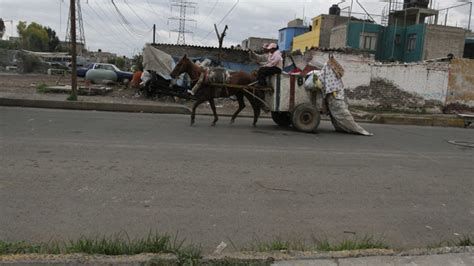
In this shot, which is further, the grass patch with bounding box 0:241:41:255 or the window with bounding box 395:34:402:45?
the window with bounding box 395:34:402:45

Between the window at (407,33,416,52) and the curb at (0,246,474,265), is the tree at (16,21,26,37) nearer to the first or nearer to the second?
the window at (407,33,416,52)

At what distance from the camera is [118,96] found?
20.0 meters

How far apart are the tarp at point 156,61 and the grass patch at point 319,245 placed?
15.8 meters

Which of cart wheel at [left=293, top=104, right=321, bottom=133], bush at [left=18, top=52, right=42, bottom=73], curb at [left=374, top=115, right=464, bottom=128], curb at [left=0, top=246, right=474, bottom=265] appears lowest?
curb at [left=0, top=246, right=474, bottom=265]

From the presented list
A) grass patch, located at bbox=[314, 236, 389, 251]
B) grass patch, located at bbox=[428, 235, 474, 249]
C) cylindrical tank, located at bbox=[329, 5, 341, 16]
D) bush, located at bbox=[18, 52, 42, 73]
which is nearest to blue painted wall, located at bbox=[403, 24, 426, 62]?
cylindrical tank, located at bbox=[329, 5, 341, 16]

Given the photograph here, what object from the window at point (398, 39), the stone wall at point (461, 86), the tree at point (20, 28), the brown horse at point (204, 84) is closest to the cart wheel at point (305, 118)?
the brown horse at point (204, 84)

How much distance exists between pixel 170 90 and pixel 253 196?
14251mm

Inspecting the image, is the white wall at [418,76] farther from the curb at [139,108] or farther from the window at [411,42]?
the window at [411,42]

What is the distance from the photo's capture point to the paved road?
471 cm

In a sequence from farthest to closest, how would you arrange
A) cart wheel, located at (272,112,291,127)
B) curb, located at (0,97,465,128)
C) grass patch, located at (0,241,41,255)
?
curb, located at (0,97,465,128)
cart wheel, located at (272,112,291,127)
grass patch, located at (0,241,41,255)

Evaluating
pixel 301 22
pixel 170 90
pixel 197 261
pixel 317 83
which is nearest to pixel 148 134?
pixel 317 83

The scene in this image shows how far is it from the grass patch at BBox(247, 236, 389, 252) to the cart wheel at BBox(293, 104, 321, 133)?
7.62 metres

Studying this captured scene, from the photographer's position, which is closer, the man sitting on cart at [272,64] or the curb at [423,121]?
the man sitting on cart at [272,64]

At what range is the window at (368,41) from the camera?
43500 millimetres
